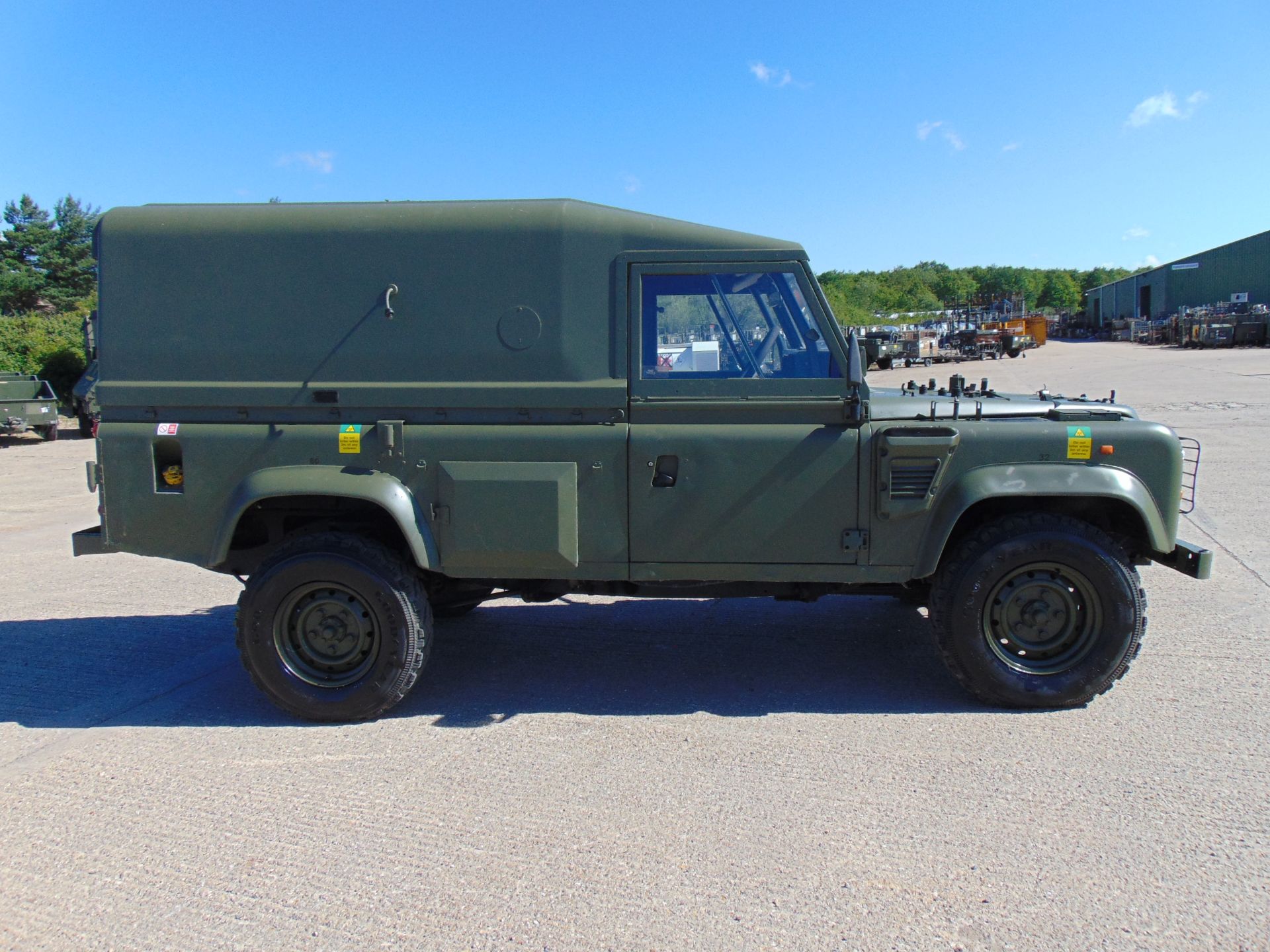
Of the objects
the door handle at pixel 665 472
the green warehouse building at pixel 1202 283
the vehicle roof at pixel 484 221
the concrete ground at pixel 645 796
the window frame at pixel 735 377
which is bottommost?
the concrete ground at pixel 645 796

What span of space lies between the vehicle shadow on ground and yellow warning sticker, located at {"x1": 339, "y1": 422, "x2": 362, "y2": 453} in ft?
4.32

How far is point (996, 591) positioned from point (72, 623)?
5.75 metres

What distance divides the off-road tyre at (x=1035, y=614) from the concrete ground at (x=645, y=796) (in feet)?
0.53

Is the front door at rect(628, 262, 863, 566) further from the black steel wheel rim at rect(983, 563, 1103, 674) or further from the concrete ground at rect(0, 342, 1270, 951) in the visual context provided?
the concrete ground at rect(0, 342, 1270, 951)

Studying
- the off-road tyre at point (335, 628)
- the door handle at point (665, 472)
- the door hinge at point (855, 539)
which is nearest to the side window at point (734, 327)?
the door handle at point (665, 472)

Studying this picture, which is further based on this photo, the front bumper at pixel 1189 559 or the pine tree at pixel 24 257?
the pine tree at pixel 24 257

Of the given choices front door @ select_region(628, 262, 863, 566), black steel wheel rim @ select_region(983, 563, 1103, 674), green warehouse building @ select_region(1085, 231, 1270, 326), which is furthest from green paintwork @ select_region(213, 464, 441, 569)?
green warehouse building @ select_region(1085, 231, 1270, 326)

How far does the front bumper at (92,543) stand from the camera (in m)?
4.57

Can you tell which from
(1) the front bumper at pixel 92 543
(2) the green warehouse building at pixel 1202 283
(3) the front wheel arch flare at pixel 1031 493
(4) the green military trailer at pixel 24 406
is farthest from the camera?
(2) the green warehouse building at pixel 1202 283

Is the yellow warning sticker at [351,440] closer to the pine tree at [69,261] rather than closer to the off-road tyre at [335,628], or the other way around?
the off-road tyre at [335,628]

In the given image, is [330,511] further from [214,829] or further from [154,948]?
[154,948]

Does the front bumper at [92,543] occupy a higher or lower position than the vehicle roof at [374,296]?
lower

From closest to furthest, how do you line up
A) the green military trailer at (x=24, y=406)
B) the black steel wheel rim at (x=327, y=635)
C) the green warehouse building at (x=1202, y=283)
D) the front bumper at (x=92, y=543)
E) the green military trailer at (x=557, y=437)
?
the green military trailer at (x=557, y=437)
the black steel wheel rim at (x=327, y=635)
the front bumper at (x=92, y=543)
the green military trailer at (x=24, y=406)
the green warehouse building at (x=1202, y=283)

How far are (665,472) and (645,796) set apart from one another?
1460 mm
